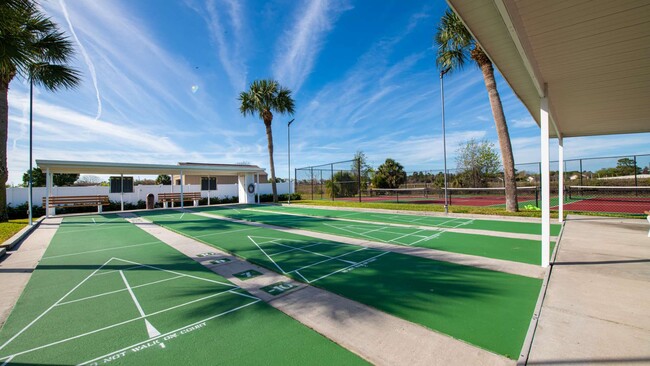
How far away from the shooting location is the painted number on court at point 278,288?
14.3 feet

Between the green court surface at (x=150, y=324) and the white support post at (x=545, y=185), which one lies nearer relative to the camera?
the green court surface at (x=150, y=324)

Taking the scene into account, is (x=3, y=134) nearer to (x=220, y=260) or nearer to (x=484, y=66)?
(x=220, y=260)

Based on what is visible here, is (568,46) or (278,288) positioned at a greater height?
(568,46)

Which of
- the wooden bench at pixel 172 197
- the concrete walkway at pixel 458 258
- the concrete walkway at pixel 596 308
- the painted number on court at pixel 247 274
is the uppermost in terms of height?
the wooden bench at pixel 172 197

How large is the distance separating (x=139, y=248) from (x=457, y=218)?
12590 millimetres

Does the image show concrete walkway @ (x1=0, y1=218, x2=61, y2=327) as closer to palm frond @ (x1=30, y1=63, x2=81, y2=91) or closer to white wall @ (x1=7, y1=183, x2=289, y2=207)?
palm frond @ (x1=30, y1=63, x2=81, y2=91)

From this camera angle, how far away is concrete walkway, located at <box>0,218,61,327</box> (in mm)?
4285

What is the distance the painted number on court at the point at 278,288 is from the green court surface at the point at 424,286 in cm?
36

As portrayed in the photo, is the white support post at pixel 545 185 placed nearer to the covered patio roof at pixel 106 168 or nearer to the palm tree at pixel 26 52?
the palm tree at pixel 26 52

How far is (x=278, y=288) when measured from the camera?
14.8 ft

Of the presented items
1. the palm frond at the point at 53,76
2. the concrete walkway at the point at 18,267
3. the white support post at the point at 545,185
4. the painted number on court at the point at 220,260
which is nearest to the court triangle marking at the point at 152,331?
the concrete walkway at the point at 18,267

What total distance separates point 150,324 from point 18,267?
545 centimetres

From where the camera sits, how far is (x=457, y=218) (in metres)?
12.6

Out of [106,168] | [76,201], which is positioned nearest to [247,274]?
[106,168]
